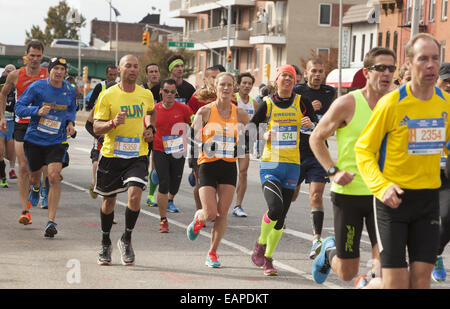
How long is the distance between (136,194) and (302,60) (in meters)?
59.2

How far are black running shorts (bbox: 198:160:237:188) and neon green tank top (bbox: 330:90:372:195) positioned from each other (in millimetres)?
2600

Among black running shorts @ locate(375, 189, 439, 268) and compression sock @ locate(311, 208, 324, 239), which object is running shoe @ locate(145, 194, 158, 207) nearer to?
compression sock @ locate(311, 208, 324, 239)

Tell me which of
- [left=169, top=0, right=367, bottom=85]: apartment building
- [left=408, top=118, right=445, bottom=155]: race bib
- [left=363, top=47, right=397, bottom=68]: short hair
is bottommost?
[left=408, top=118, right=445, bottom=155]: race bib

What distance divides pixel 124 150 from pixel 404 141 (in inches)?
163

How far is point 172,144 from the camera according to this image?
12.8 metres

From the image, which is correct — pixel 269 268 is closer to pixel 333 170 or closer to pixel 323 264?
pixel 323 264

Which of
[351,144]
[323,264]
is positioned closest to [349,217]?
[351,144]

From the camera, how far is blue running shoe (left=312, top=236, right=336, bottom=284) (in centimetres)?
793

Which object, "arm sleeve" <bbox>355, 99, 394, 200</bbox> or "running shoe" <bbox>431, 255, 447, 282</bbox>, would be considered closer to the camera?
"arm sleeve" <bbox>355, 99, 394, 200</bbox>

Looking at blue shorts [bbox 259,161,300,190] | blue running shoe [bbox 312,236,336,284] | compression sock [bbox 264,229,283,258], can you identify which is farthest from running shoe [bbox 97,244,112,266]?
blue running shoe [bbox 312,236,336,284]

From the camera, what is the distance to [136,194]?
958 centimetres

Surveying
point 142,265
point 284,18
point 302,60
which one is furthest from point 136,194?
point 284,18

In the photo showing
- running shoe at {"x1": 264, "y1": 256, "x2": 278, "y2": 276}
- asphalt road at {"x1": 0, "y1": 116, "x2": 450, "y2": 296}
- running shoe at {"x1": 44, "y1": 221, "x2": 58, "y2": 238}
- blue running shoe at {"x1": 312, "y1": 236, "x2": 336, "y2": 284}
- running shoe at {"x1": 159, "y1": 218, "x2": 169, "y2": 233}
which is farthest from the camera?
running shoe at {"x1": 159, "y1": 218, "x2": 169, "y2": 233}
